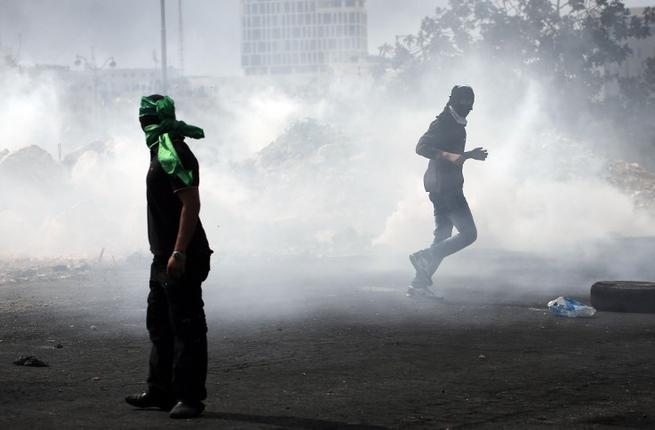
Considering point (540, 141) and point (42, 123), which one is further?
point (42, 123)

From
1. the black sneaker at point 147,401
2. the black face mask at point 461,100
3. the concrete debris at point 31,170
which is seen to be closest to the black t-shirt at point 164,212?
the black sneaker at point 147,401

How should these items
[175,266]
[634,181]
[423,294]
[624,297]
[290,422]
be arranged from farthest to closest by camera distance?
1. [634,181]
2. [423,294]
3. [624,297]
4. [175,266]
5. [290,422]

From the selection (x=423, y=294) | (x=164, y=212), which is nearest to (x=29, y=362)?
(x=164, y=212)

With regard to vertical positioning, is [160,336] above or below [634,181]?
below

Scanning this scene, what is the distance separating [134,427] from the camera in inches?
253

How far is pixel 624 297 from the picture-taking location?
11523 millimetres

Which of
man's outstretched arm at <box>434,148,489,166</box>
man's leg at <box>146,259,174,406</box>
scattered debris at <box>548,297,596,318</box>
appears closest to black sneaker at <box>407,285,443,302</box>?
man's outstretched arm at <box>434,148,489,166</box>

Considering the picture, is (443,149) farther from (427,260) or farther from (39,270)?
(39,270)

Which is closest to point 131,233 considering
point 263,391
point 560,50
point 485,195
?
point 485,195

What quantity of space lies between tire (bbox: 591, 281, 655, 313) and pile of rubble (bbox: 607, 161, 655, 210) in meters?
18.3

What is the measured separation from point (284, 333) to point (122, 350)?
1483 mm

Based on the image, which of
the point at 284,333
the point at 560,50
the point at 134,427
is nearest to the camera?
the point at 134,427

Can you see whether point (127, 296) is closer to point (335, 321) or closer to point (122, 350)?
point (335, 321)

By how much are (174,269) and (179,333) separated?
0.39 metres
